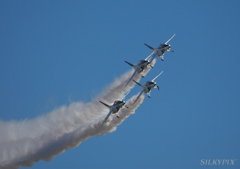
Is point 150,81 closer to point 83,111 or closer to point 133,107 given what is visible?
point 133,107

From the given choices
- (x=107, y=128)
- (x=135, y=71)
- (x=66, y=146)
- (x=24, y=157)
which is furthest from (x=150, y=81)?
(x=24, y=157)

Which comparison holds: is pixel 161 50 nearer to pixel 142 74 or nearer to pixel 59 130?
pixel 142 74

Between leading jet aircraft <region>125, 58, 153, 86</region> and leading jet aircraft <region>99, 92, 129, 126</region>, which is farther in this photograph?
leading jet aircraft <region>125, 58, 153, 86</region>

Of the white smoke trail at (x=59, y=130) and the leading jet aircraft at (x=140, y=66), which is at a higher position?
the leading jet aircraft at (x=140, y=66)

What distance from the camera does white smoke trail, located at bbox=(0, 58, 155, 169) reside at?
81.9 metres

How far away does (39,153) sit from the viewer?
82.2m

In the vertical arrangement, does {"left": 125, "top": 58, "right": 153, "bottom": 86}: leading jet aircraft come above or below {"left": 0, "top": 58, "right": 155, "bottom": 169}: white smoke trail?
above

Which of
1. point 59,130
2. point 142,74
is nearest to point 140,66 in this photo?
point 142,74

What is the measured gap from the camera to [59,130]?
83812 millimetres

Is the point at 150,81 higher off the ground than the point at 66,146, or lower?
higher

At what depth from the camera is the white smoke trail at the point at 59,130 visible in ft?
269

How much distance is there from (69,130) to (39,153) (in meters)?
4.82

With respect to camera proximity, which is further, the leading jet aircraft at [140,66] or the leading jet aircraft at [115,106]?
the leading jet aircraft at [140,66]

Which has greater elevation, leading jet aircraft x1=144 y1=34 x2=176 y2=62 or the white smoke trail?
leading jet aircraft x1=144 y1=34 x2=176 y2=62
